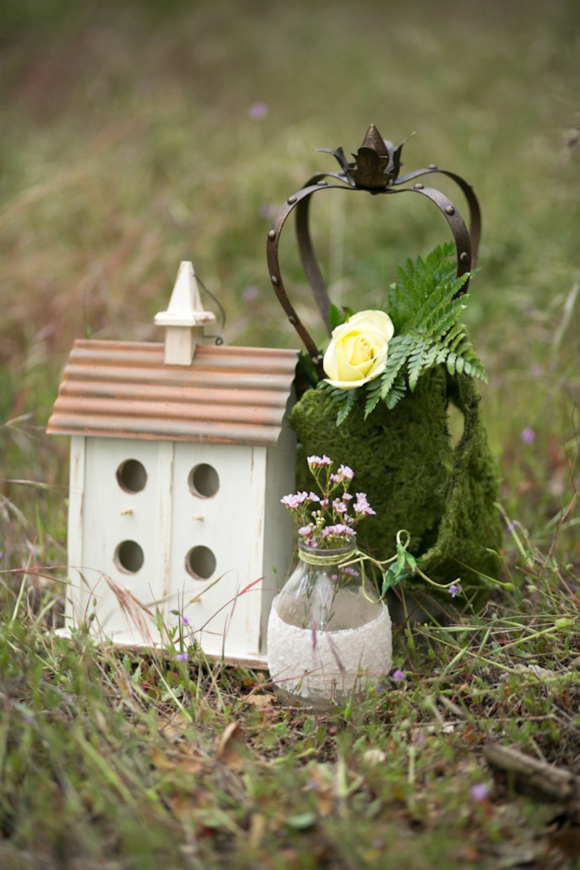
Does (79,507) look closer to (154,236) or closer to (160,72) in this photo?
(154,236)

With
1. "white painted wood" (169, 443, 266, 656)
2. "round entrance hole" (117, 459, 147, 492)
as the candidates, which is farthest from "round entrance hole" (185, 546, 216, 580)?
"round entrance hole" (117, 459, 147, 492)

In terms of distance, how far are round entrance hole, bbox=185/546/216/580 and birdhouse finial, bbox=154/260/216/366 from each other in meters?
0.58

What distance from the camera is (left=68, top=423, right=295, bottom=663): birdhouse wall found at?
2.06 metres

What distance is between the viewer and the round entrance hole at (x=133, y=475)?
2299 mm

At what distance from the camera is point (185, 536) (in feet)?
6.98

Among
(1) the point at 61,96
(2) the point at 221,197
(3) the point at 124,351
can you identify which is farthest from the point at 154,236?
(1) the point at 61,96

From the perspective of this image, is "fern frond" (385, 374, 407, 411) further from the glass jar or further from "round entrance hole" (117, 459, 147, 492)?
"round entrance hole" (117, 459, 147, 492)

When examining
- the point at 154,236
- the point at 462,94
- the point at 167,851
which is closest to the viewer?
the point at 167,851

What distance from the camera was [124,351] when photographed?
224cm

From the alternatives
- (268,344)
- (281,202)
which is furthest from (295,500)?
(281,202)

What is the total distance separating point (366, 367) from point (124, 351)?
2.57 feet

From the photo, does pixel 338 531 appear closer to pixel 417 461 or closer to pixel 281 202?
pixel 417 461

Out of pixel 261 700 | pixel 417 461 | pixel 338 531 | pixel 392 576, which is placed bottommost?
pixel 261 700

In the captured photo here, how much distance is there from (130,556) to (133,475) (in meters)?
0.26
